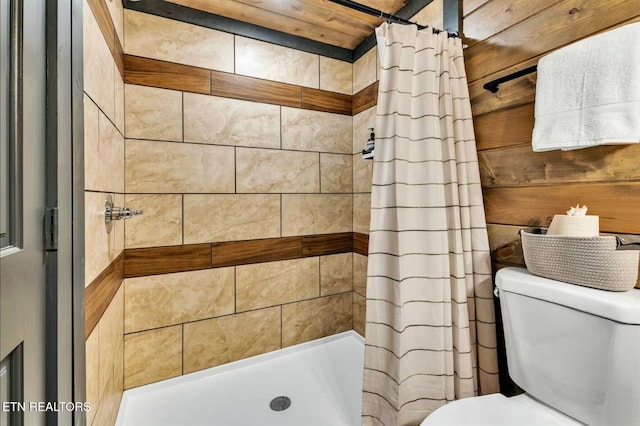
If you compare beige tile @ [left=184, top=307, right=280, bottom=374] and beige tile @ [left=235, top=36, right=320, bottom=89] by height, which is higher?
beige tile @ [left=235, top=36, right=320, bottom=89]

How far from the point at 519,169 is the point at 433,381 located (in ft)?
3.16

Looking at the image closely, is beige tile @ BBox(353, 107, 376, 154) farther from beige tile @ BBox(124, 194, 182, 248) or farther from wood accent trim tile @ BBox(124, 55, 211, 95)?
beige tile @ BBox(124, 194, 182, 248)

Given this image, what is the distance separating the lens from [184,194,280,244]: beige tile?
176 cm

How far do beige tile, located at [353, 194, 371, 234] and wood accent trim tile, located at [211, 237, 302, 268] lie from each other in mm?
464

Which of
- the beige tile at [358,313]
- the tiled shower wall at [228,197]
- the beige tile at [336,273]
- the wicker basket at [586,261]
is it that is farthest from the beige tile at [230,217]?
the wicker basket at [586,261]

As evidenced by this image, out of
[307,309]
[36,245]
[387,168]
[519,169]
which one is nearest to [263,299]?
[307,309]

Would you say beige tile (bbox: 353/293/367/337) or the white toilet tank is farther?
beige tile (bbox: 353/293/367/337)

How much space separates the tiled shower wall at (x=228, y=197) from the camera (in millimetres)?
1641

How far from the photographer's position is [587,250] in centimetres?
89

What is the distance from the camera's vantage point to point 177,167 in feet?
5.60

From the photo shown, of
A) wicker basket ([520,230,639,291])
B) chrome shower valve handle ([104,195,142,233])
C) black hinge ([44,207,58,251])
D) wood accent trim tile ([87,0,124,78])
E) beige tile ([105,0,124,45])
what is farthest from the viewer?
beige tile ([105,0,124,45])

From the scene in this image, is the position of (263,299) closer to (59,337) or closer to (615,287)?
(59,337)

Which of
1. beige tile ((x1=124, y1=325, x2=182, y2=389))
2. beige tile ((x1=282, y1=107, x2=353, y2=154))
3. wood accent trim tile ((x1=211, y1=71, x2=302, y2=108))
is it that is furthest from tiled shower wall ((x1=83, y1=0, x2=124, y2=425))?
beige tile ((x1=282, y1=107, x2=353, y2=154))

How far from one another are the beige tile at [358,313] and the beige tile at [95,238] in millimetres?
1614
